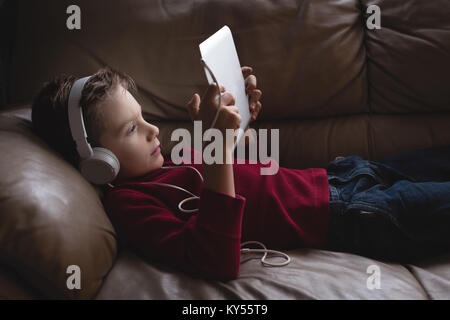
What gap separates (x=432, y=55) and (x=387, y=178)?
41 centimetres

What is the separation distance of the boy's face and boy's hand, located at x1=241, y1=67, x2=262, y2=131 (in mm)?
315

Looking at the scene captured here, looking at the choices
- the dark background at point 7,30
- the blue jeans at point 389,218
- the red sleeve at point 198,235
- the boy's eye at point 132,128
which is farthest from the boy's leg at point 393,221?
the dark background at point 7,30

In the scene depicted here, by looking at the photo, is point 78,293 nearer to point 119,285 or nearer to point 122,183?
point 119,285

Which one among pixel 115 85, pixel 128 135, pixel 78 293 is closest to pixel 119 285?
pixel 78 293

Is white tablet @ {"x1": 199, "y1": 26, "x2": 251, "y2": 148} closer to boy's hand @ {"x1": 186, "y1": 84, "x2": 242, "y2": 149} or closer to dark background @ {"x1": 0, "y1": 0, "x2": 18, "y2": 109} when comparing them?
boy's hand @ {"x1": 186, "y1": 84, "x2": 242, "y2": 149}

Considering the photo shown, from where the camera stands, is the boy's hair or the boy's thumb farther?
the boy's hair

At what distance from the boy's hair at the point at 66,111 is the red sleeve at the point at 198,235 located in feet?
0.65

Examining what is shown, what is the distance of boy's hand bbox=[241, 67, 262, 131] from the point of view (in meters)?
1.16

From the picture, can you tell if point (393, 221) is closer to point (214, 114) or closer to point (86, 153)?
point (214, 114)

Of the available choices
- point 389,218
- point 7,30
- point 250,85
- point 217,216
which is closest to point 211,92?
point 217,216

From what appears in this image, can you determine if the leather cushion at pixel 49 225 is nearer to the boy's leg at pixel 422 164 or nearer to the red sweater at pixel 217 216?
the red sweater at pixel 217 216

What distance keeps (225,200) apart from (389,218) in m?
0.38

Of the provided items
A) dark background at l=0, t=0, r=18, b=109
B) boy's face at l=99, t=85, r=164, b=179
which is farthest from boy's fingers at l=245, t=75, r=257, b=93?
dark background at l=0, t=0, r=18, b=109

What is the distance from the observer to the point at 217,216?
0.81 m
